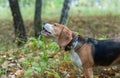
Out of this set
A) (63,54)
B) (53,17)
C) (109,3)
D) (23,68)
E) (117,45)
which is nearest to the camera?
(117,45)

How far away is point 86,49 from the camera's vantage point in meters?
6.07

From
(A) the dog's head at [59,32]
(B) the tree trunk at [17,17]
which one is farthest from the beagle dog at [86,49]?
(B) the tree trunk at [17,17]

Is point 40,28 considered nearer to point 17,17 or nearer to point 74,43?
point 17,17

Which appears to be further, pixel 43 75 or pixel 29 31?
pixel 29 31

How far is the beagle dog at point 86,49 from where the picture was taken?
6.03m

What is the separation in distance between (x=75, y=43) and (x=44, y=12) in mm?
15315

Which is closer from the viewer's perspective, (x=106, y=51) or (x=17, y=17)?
(x=106, y=51)

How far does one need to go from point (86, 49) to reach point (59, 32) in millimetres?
597

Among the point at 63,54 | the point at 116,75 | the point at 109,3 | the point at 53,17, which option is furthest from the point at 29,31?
the point at 116,75

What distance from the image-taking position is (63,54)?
7703mm

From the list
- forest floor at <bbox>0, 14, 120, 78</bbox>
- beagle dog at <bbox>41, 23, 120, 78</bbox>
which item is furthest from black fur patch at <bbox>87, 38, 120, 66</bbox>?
forest floor at <bbox>0, 14, 120, 78</bbox>

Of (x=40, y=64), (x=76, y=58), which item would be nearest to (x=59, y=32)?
(x=76, y=58)

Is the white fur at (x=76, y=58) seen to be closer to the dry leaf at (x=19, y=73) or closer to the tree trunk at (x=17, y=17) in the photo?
the dry leaf at (x=19, y=73)

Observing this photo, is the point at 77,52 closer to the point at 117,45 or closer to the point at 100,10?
the point at 117,45
